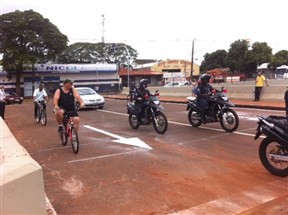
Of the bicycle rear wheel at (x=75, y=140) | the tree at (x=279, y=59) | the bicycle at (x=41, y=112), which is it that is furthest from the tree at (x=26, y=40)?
the bicycle rear wheel at (x=75, y=140)

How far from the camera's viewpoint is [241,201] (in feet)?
16.5

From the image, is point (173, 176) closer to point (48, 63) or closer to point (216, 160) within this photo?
point (216, 160)

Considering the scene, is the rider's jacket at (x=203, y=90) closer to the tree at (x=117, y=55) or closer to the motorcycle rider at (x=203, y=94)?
the motorcycle rider at (x=203, y=94)

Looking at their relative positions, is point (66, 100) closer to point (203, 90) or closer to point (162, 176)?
point (162, 176)

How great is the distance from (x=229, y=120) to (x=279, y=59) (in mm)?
68032

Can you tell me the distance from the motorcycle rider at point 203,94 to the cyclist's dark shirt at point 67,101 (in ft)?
13.0

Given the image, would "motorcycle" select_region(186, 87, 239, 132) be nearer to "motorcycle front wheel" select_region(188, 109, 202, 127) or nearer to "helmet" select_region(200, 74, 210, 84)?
"motorcycle front wheel" select_region(188, 109, 202, 127)

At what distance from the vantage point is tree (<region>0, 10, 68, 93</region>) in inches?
1953

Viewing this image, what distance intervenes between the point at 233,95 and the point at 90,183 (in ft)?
59.6

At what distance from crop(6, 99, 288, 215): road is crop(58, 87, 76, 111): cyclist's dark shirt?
1.00 meters

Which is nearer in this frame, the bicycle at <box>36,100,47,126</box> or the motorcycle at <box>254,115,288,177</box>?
the motorcycle at <box>254,115,288,177</box>

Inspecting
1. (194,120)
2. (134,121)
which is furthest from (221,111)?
(134,121)

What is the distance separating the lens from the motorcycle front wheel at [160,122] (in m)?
10.8

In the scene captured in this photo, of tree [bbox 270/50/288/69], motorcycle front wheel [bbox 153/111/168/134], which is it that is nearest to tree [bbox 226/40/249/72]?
tree [bbox 270/50/288/69]
